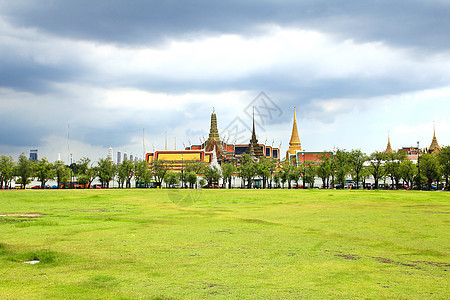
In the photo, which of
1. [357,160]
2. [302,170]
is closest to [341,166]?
[357,160]

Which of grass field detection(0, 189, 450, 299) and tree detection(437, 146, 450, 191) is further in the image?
tree detection(437, 146, 450, 191)

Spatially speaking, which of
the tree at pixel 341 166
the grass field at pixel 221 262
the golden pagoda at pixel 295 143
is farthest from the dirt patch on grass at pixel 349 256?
the golden pagoda at pixel 295 143

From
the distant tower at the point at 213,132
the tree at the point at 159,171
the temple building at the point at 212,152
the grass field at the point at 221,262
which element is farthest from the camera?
the distant tower at the point at 213,132

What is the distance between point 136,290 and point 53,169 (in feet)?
263

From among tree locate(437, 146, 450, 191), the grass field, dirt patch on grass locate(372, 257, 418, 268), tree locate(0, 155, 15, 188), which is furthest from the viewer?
tree locate(0, 155, 15, 188)

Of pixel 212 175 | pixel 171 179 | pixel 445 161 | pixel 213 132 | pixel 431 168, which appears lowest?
pixel 171 179

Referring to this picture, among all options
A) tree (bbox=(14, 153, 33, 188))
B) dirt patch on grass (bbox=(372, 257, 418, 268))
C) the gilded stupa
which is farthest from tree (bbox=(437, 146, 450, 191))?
tree (bbox=(14, 153, 33, 188))

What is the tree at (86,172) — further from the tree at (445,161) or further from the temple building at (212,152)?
the tree at (445,161)

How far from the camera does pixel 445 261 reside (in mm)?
10086

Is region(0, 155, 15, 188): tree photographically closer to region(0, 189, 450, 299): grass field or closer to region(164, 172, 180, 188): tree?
region(164, 172, 180, 188): tree

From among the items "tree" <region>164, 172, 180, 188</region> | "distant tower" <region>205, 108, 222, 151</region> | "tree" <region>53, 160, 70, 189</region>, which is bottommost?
"tree" <region>164, 172, 180, 188</region>

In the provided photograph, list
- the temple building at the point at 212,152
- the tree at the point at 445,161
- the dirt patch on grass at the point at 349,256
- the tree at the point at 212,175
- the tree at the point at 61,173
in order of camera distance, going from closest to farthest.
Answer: the dirt patch on grass at the point at 349,256, the tree at the point at 445,161, the tree at the point at 61,173, the tree at the point at 212,175, the temple building at the point at 212,152

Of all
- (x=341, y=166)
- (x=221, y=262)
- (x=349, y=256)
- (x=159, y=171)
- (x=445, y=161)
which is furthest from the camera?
(x=159, y=171)

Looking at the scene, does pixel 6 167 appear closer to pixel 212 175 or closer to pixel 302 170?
pixel 212 175
